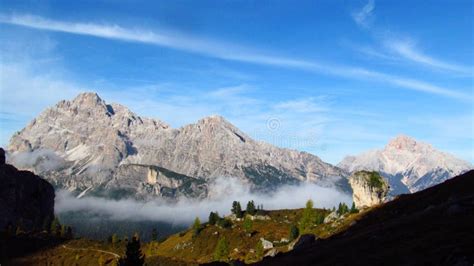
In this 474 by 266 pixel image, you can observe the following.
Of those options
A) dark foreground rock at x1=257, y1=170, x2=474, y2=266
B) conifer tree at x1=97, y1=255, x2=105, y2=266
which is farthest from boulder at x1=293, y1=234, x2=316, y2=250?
conifer tree at x1=97, y1=255, x2=105, y2=266

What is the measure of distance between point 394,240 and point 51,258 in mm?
131715

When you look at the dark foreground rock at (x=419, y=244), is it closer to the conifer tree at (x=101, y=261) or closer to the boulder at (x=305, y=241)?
the boulder at (x=305, y=241)

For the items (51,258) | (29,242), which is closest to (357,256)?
(51,258)

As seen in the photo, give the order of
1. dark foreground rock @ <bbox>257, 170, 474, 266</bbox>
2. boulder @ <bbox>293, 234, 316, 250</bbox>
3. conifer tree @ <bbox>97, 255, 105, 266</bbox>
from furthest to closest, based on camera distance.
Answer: conifer tree @ <bbox>97, 255, 105, 266</bbox>, boulder @ <bbox>293, 234, 316, 250</bbox>, dark foreground rock @ <bbox>257, 170, 474, 266</bbox>

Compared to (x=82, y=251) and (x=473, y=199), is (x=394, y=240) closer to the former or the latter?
(x=473, y=199)

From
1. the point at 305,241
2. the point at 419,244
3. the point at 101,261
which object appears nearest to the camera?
the point at 419,244

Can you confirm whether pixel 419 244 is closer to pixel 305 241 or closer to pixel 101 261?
pixel 305 241

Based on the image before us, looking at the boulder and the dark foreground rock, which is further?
the boulder

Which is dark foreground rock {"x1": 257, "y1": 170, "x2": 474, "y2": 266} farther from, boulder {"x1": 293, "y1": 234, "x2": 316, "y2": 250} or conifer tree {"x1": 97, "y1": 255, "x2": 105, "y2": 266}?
conifer tree {"x1": 97, "y1": 255, "x2": 105, "y2": 266}

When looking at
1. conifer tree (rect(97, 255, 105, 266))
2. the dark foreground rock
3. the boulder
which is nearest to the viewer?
the dark foreground rock

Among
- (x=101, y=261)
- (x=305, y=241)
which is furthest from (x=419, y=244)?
(x=101, y=261)

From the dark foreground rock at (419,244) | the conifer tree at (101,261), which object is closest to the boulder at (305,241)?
the dark foreground rock at (419,244)

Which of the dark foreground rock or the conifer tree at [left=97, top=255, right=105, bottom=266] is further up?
the dark foreground rock

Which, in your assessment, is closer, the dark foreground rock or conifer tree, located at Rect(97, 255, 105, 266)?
the dark foreground rock
